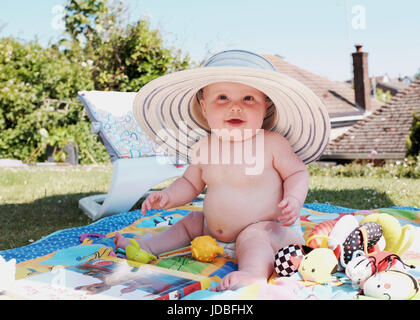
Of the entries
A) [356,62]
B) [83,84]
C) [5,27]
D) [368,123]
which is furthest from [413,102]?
[5,27]

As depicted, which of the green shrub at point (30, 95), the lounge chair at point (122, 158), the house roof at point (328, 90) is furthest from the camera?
the house roof at point (328, 90)

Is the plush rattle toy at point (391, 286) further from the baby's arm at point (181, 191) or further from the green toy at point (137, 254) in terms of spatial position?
the baby's arm at point (181, 191)

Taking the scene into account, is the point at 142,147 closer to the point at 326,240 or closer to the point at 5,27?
the point at 326,240

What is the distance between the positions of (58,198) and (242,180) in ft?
9.30

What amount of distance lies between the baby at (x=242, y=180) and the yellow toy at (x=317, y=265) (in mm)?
217

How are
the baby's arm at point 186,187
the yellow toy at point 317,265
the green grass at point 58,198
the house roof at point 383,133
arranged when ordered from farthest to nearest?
1. the house roof at point 383,133
2. the green grass at point 58,198
3. the baby's arm at point 186,187
4. the yellow toy at point 317,265

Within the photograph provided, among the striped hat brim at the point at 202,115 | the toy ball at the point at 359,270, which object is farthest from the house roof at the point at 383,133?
the toy ball at the point at 359,270

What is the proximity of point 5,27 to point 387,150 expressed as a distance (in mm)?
9076

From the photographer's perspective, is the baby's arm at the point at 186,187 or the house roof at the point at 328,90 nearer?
the baby's arm at the point at 186,187

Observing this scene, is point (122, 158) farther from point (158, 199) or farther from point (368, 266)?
point (368, 266)

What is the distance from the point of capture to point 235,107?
2.04 metres

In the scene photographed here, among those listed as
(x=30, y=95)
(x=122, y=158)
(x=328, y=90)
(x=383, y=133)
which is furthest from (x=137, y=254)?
(x=328, y=90)

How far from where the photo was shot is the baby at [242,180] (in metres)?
2.04

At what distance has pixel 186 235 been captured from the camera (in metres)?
2.30
